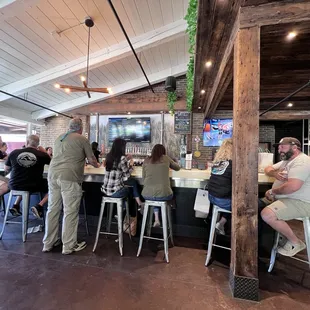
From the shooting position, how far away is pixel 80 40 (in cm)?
432

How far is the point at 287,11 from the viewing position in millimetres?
1883

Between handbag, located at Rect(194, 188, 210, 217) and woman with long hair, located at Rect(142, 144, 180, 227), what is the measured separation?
1.41ft

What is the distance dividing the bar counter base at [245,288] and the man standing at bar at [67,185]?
1896mm

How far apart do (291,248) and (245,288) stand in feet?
2.28

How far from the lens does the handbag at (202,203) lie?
2691 millimetres

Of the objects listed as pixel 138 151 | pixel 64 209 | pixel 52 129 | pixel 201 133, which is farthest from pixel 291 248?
pixel 52 129

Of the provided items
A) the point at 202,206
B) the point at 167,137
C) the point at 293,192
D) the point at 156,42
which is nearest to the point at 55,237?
the point at 202,206

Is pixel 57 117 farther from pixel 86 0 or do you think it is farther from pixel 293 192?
pixel 293 192

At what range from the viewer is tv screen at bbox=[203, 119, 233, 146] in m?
6.60

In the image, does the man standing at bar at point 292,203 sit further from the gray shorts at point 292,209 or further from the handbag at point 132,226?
the handbag at point 132,226

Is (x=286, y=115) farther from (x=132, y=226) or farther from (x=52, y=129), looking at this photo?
(x=52, y=129)

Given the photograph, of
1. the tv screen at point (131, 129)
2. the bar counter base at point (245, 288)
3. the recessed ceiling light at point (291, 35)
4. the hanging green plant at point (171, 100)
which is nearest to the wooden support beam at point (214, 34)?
the recessed ceiling light at point (291, 35)

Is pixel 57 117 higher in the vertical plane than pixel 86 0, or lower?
lower

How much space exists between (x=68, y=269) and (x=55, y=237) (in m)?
0.61
